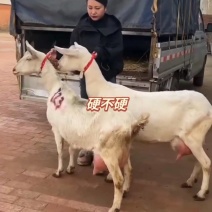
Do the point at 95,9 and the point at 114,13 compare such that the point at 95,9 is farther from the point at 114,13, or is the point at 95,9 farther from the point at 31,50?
the point at 114,13

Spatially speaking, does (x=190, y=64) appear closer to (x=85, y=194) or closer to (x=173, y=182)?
(x=173, y=182)

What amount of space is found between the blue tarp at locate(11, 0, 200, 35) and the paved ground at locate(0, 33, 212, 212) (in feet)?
5.60

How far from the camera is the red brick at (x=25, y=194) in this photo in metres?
4.11

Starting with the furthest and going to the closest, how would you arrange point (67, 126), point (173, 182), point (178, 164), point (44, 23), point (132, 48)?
point (132, 48), point (44, 23), point (178, 164), point (173, 182), point (67, 126)

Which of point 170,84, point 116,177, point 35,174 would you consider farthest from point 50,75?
point 170,84

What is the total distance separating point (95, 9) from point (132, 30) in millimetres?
1732

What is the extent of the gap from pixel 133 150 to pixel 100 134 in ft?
6.96

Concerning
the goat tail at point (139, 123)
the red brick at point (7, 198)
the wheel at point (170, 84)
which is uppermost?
the goat tail at point (139, 123)

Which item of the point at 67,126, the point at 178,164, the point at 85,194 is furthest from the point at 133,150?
the point at 67,126

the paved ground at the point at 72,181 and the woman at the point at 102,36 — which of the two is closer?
the paved ground at the point at 72,181

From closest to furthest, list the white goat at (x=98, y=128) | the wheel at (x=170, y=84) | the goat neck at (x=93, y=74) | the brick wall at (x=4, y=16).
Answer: the white goat at (x=98, y=128)
the goat neck at (x=93, y=74)
the wheel at (x=170, y=84)
the brick wall at (x=4, y=16)

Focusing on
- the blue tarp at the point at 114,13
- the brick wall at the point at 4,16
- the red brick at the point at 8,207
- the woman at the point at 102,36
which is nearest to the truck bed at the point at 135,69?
the blue tarp at the point at 114,13

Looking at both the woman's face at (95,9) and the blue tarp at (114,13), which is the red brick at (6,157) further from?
the blue tarp at (114,13)

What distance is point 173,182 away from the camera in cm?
463
